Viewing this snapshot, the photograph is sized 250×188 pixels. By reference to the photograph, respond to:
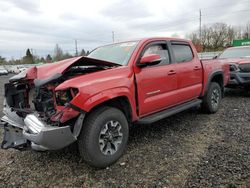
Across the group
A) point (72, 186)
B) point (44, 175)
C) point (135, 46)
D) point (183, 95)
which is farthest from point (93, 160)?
point (183, 95)

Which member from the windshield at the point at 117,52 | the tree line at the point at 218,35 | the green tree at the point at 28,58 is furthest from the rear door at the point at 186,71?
the green tree at the point at 28,58

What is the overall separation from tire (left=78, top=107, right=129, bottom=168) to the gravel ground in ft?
0.62

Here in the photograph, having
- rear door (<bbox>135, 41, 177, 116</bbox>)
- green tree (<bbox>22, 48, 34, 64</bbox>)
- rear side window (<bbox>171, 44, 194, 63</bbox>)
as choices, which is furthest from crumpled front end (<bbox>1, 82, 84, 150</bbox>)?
green tree (<bbox>22, 48, 34, 64</bbox>)

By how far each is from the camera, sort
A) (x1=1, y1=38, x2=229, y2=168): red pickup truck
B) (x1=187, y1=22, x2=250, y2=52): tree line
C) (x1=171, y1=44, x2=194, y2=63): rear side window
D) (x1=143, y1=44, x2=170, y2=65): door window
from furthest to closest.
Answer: (x1=187, y1=22, x2=250, y2=52): tree line, (x1=171, y1=44, x2=194, y2=63): rear side window, (x1=143, y1=44, x2=170, y2=65): door window, (x1=1, y1=38, x2=229, y2=168): red pickup truck

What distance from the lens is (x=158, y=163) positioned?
330cm

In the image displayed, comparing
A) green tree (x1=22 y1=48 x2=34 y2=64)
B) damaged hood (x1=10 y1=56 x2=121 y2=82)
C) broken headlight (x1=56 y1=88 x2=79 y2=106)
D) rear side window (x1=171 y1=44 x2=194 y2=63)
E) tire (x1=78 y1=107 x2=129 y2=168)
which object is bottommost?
tire (x1=78 y1=107 x2=129 y2=168)

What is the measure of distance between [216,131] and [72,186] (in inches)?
117

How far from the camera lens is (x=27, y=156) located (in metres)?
3.77

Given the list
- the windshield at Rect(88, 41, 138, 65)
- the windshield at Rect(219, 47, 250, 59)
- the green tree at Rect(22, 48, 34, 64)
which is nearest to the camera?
the windshield at Rect(88, 41, 138, 65)

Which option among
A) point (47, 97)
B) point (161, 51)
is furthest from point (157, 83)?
point (47, 97)

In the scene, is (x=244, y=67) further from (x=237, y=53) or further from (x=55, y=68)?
(x=55, y=68)

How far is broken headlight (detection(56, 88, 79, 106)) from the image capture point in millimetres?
2841

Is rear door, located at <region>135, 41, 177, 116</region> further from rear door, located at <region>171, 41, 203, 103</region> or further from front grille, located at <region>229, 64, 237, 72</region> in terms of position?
front grille, located at <region>229, 64, 237, 72</region>

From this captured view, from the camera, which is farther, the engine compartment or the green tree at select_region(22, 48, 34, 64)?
the green tree at select_region(22, 48, 34, 64)
